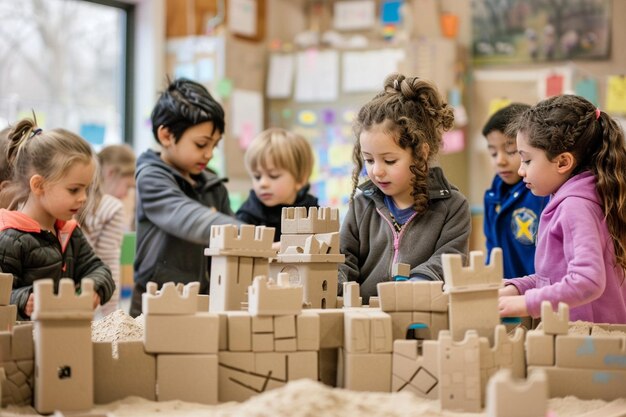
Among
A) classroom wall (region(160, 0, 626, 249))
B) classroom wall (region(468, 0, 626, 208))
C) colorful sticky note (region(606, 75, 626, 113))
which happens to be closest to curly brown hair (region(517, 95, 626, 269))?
colorful sticky note (region(606, 75, 626, 113))

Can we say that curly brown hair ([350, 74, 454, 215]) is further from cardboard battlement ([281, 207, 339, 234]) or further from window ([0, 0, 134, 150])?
window ([0, 0, 134, 150])

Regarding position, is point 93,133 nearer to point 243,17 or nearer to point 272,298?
point 243,17

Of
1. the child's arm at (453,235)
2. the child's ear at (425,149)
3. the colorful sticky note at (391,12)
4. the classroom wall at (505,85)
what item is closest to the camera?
the child's arm at (453,235)

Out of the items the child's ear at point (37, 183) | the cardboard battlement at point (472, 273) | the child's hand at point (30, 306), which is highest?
the child's ear at point (37, 183)

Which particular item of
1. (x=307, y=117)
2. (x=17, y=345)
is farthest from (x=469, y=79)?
(x=17, y=345)

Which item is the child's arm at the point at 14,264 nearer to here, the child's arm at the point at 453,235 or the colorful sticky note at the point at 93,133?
the child's arm at the point at 453,235

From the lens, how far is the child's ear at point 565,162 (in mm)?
2141

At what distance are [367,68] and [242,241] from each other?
4.25 meters

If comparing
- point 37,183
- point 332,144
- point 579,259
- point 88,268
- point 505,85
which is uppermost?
point 505,85

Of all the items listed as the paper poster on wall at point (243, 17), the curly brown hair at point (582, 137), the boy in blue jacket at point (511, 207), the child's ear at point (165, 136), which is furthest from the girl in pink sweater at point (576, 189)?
the paper poster on wall at point (243, 17)

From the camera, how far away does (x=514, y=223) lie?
10.5 feet

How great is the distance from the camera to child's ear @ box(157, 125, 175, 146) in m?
3.10

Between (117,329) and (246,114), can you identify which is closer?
(117,329)

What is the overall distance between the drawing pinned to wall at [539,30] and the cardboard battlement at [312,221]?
13.8 ft
